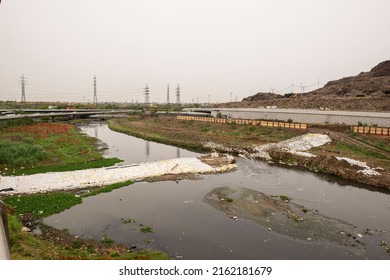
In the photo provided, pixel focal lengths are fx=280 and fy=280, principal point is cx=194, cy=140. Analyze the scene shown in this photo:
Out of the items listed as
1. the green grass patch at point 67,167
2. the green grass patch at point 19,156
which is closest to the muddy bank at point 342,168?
the green grass patch at point 67,167

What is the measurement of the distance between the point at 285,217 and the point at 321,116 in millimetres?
36587

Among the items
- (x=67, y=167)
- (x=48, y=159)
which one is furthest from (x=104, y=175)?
(x=48, y=159)

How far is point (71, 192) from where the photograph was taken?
20781 mm

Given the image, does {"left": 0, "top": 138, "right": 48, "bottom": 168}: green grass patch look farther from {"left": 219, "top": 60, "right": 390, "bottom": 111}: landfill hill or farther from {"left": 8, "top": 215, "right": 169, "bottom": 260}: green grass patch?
{"left": 219, "top": 60, "right": 390, "bottom": 111}: landfill hill

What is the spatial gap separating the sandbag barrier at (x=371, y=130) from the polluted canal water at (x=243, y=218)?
1718cm

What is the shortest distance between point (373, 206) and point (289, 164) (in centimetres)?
1224

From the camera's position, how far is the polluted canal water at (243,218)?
1349 centimetres

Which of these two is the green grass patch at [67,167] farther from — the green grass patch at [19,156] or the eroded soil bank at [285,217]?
the eroded soil bank at [285,217]

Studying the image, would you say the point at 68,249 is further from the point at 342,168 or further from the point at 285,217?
the point at 342,168

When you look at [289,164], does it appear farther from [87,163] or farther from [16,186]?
[16,186]

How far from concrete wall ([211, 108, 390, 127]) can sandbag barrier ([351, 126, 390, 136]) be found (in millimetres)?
3210

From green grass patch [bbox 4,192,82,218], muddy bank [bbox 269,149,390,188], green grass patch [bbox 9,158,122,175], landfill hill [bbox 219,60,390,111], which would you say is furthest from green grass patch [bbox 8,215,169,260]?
landfill hill [bbox 219,60,390,111]

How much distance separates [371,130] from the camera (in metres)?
37.7

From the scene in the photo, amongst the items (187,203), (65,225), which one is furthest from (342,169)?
(65,225)
